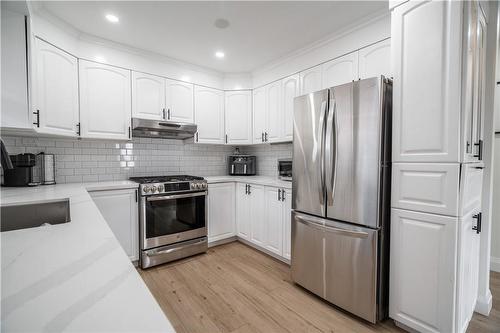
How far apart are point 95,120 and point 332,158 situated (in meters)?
2.52

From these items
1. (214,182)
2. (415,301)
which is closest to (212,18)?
(214,182)

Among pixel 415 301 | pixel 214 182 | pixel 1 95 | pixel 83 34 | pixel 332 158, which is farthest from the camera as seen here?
pixel 214 182

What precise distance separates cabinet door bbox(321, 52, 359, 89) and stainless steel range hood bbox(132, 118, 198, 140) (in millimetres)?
1780

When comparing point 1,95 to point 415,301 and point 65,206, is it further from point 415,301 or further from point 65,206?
Result: point 415,301

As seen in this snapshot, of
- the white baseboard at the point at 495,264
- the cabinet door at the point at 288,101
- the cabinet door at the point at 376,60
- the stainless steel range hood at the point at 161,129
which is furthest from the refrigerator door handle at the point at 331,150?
the white baseboard at the point at 495,264

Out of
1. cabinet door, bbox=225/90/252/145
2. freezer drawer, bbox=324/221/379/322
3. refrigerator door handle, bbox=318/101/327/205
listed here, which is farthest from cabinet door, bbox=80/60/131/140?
Result: freezer drawer, bbox=324/221/379/322

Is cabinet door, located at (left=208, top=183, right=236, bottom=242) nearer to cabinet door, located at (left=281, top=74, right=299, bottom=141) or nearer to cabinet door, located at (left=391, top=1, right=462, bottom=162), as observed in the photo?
cabinet door, located at (left=281, top=74, right=299, bottom=141)

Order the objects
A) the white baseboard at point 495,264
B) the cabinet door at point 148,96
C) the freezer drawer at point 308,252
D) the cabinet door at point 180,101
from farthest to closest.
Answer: the cabinet door at point 180,101
the cabinet door at point 148,96
the white baseboard at point 495,264
the freezer drawer at point 308,252

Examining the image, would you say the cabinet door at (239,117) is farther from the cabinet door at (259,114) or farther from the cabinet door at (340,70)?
the cabinet door at (340,70)

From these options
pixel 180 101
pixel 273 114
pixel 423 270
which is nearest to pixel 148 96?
pixel 180 101

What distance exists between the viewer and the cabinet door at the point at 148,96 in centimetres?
288

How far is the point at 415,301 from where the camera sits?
1.59 metres

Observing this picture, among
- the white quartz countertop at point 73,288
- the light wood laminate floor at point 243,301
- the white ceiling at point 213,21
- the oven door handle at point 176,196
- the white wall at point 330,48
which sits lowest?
the light wood laminate floor at point 243,301

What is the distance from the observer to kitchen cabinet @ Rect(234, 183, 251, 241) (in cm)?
326
